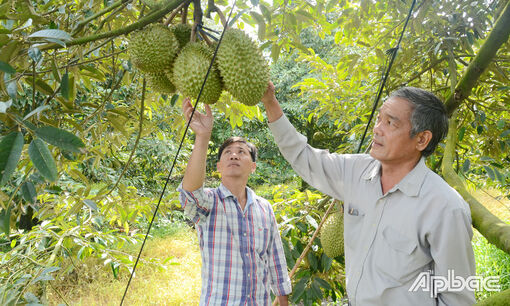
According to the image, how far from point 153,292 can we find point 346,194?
3.23 meters

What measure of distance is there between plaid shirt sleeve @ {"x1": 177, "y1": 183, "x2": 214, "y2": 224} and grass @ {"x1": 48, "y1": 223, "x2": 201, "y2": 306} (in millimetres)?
2014

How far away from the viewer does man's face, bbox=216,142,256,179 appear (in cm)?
168

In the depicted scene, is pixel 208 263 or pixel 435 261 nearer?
pixel 435 261

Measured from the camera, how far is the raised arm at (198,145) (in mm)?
1005

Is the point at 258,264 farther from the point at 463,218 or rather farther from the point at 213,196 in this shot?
the point at 463,218

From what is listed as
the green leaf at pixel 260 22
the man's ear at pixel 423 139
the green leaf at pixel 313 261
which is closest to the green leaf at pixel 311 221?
the green leaf at pixel 313 261

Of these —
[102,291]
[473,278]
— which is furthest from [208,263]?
[102,291]

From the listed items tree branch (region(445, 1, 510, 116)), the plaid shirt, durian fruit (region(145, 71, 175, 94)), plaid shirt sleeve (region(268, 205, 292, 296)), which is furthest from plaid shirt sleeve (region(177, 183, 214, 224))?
tree branch (region(445, 1, 510, 116))

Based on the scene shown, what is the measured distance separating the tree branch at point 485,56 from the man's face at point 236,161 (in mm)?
865

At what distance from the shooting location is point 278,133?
4.12 ft

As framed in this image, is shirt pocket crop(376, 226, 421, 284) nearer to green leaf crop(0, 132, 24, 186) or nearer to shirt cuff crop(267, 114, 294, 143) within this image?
shirt cuff crop(267, 114, 294, 143)

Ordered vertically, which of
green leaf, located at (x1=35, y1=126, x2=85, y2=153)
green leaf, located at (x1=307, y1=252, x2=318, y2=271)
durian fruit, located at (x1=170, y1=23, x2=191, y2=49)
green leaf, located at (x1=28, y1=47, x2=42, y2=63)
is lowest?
green leaf, located at (x1=307, y1=252, x2=318, y2=271)

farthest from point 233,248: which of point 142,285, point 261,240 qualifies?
point 142,285

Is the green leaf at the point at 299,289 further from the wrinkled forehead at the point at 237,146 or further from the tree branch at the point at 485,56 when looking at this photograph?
the tree branch at the point at 485,56
